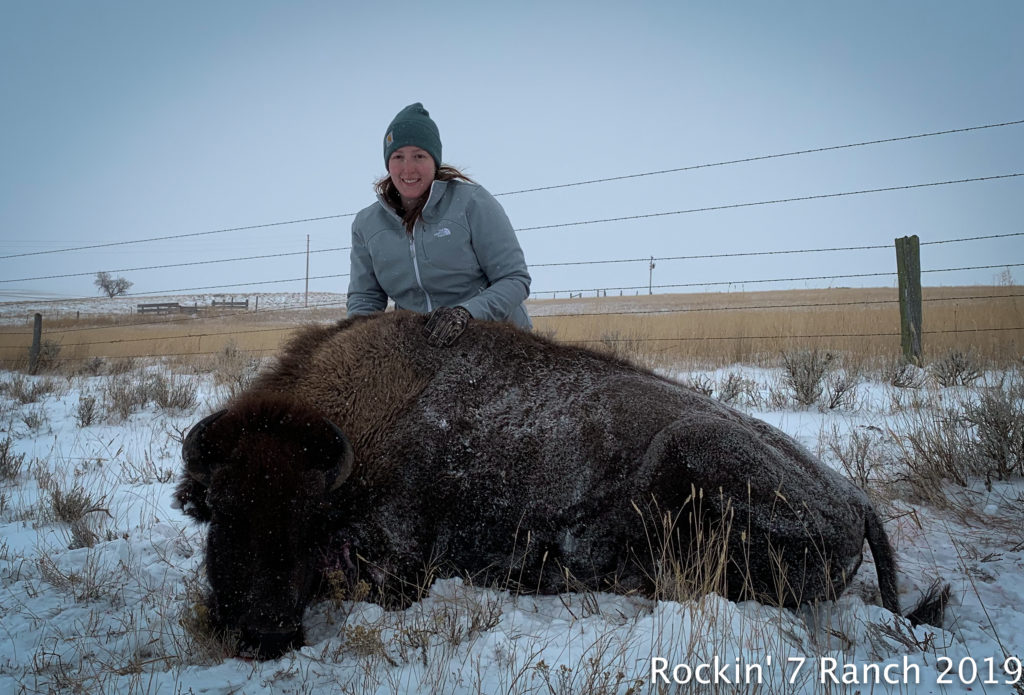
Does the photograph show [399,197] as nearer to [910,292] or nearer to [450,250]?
[450,250]

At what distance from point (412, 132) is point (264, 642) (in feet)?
10.1

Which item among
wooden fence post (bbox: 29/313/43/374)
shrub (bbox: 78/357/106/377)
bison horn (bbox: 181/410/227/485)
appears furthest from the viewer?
wooden fence post (bbox: 29/313/43/374)

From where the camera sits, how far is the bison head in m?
2.20

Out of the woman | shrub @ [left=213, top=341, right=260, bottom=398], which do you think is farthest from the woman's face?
shrub @ [left=213, top=341, right=260, bottom=398]

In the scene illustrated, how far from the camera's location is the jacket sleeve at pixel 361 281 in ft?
14.5

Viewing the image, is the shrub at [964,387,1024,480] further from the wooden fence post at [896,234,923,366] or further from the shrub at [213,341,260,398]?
the shrub at [213,341,260,398]

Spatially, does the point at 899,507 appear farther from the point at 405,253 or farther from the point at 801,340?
the point at 801,340

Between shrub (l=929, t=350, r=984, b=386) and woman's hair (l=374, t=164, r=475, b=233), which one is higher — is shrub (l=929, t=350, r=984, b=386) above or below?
below

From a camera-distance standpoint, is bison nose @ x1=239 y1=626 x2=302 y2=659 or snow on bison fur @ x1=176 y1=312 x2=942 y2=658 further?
snow on bison fur @ x1=176 y1=312 x2=942 y2=658

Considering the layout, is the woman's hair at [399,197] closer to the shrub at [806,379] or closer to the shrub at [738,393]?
the shrub at [738,393]

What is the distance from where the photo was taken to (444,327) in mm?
3201

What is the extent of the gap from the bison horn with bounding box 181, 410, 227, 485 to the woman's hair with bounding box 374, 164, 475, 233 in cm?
210

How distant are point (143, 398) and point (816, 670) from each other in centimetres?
796

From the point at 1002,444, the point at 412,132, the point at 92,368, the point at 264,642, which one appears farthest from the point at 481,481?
the point at 92,368
